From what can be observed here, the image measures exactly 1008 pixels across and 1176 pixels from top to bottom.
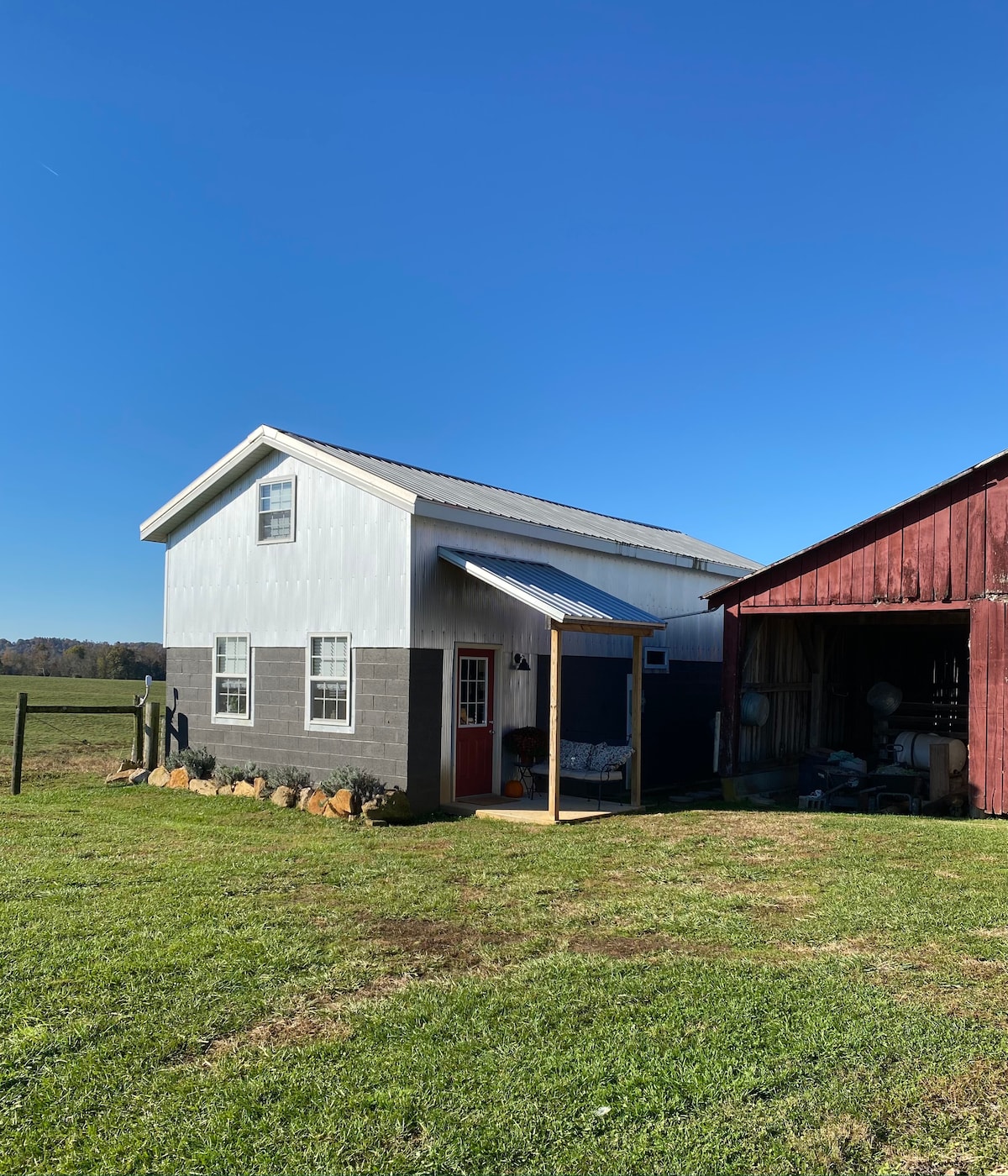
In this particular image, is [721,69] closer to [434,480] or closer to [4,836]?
[434,480]

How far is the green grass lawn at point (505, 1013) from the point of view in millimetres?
3945

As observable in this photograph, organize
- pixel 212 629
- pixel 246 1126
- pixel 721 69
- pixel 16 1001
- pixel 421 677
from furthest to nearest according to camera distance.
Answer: pixel 212 629 → pixel 721 69 → pixel 421 677 → pixel 16 1001 → pixel 246 1126

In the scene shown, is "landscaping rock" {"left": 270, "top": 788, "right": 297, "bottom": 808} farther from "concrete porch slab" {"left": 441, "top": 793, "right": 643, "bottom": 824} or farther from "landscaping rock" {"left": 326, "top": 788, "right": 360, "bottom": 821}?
"concrete porch slab" {"left": 441, "top": 793, "right": 643, "bottom": 824}

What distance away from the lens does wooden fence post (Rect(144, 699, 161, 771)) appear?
16.6m

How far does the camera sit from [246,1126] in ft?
13.4

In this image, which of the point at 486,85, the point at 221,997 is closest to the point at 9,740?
the point at 486,85

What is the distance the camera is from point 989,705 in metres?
12.7

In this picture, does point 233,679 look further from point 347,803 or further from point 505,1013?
point 505,1013

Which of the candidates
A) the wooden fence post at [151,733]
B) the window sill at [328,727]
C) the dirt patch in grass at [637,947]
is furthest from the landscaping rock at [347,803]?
the dirt patch in grass at [637,947]

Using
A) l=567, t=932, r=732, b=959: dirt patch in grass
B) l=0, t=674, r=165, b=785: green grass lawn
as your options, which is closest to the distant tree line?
l=0, t=674, r=165, b=785: green grass lawn

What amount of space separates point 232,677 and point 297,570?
2437 millimetres

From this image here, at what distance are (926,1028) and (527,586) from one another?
8.36 m

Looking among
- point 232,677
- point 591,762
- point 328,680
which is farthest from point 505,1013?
point 232,677

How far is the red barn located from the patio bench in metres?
2.61
